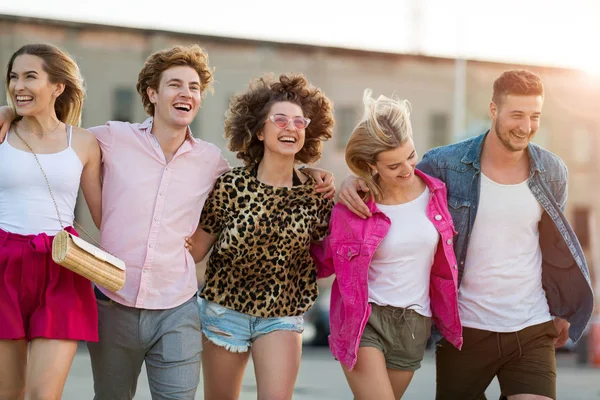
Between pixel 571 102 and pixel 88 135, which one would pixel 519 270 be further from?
pixel 571 102

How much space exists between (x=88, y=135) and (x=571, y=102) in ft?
98.5

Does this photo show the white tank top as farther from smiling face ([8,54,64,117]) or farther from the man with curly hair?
the man with curly hair

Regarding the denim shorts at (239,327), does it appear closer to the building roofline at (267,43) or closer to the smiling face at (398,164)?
the smiling face at (398,164)

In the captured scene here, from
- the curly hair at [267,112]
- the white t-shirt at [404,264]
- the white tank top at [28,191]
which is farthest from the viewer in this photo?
the curly hair at [267,112]

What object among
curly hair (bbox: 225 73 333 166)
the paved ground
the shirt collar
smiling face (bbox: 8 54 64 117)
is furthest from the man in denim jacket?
the paved ground

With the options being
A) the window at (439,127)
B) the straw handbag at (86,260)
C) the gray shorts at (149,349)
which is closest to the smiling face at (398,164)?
the gray shorts at (149,349)

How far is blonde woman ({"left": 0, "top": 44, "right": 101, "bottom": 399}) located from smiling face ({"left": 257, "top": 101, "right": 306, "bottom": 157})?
1.03m

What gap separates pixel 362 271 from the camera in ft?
16.8

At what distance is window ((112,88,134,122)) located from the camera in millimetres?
29516

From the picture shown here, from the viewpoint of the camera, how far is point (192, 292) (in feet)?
17.3

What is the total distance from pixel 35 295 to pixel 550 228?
290 cm

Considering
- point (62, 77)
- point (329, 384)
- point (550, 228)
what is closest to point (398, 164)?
point (550, 228)

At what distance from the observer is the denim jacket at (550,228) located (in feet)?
17.7

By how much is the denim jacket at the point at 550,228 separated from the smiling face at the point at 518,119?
0.63 feet
